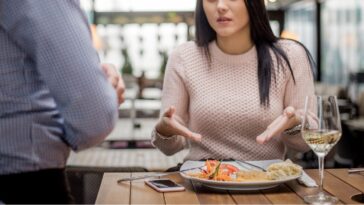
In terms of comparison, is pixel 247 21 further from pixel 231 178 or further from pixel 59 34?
pixel 59 34

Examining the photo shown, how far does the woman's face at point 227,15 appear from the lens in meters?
2.17

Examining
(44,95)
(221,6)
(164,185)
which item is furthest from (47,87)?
(221,6)

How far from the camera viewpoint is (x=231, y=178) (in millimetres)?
1669

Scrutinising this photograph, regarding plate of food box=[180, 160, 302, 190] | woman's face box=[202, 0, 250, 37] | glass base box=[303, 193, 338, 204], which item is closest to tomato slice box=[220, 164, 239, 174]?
plate of food box=[180, 160, 302, 190]

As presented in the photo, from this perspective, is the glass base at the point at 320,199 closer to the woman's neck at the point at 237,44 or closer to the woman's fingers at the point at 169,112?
the woman's fingers at the point at 169,112

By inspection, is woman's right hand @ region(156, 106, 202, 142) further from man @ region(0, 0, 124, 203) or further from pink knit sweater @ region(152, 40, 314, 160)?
man @ region(0, 0, 124, 203)

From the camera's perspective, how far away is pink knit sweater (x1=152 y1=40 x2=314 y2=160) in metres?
2.19

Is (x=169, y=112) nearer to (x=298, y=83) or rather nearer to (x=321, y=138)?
(x=321, y=138)

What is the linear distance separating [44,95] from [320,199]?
0.75 m

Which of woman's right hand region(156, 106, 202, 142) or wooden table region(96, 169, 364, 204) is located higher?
woman's right hand region(156, 106, 202, 142)

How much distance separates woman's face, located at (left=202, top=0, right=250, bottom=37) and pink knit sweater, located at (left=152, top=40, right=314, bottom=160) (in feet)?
0.50

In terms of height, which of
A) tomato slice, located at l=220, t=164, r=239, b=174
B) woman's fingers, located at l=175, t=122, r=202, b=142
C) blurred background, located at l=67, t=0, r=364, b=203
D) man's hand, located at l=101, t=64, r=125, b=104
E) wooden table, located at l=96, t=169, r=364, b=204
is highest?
man's hand, located at l=101, t=64, r=125, b=104

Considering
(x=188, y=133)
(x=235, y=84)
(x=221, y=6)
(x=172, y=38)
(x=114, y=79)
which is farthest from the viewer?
(x=172, y=38)

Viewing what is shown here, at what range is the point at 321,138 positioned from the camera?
4.96 feet
